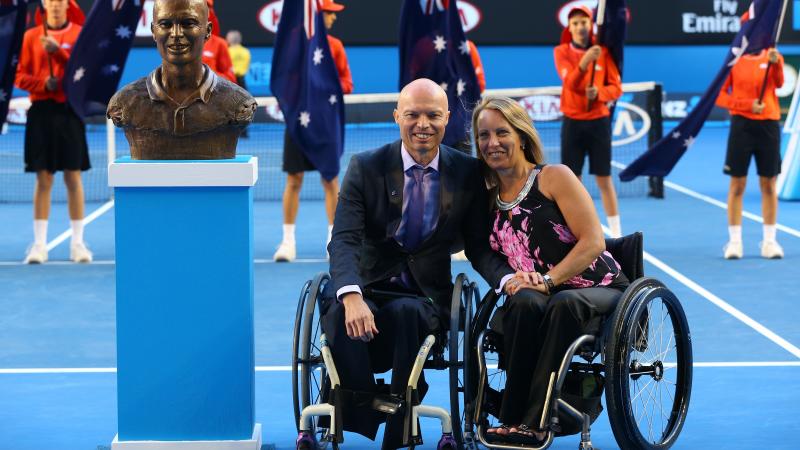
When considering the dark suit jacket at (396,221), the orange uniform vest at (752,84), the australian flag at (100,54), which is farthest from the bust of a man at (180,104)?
the orange uniform vest at (752,84)

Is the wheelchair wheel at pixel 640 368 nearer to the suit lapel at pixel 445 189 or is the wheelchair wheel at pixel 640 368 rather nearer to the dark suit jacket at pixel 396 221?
the dark suit jacket at pixel 396 221

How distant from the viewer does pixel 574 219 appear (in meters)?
4.95

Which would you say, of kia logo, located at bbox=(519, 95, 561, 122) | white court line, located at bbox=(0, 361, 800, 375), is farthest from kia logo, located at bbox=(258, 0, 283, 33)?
white court line, located at bbox=(0, 361, 800, 375)

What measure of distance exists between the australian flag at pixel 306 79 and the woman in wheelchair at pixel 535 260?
3932mm

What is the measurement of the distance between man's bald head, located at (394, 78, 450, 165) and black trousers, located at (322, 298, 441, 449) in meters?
0.60

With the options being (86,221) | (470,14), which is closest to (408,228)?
(86,221)

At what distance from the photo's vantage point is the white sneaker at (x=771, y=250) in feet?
31.4

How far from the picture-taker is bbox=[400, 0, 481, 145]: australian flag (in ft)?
29.6

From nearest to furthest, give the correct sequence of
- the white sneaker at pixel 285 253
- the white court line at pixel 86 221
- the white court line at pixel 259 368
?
the white court line at pixel 259 368 → the white sneaker at pixel 285 253 → the white court line at pixel 86 221

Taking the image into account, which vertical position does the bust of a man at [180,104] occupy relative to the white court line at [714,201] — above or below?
above

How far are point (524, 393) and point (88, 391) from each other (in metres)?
2.34

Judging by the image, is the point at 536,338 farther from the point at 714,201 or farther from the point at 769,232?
the point at 714,201

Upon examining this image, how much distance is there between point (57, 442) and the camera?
17.3ft

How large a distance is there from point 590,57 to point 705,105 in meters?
0.91
